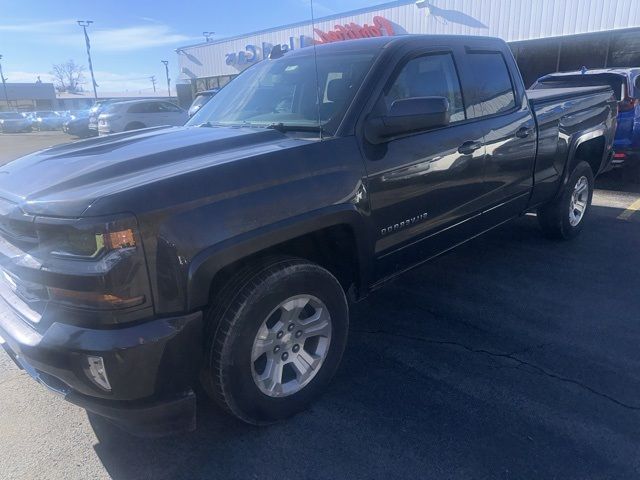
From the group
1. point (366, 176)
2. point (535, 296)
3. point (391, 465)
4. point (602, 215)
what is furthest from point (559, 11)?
point (391, 465)

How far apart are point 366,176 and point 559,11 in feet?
51.5

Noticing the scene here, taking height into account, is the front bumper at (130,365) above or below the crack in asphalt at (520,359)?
above

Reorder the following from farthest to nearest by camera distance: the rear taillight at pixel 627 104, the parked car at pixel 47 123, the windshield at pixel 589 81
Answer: the parked car at pixel 47 123, the windshield at pixel 589 81, the rear taillight at pixel 627 104

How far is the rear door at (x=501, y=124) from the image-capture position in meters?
3.79

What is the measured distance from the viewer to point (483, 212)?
3.91 metres

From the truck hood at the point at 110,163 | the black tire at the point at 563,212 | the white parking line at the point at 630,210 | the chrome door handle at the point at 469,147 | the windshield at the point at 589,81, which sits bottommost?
the white parking line at the point at 630,210

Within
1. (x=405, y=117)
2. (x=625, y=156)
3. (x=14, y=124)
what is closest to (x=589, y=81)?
(x=625, y=156)

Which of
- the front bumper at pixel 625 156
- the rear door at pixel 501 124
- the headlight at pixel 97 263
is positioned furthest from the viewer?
the front bumper at pixel 625 156

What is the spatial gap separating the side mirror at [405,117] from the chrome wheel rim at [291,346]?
996mm

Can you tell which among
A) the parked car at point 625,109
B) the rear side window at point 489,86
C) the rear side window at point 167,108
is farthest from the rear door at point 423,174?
the rear side window at point 167,108

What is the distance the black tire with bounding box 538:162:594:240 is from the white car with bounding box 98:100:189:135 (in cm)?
1437

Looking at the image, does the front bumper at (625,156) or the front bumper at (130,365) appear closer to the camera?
the front bumper at (130,365)

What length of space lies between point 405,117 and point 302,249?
0.93 meters

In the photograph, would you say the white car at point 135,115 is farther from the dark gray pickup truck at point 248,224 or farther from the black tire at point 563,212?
the dark gray pickup truck at point 248,224
